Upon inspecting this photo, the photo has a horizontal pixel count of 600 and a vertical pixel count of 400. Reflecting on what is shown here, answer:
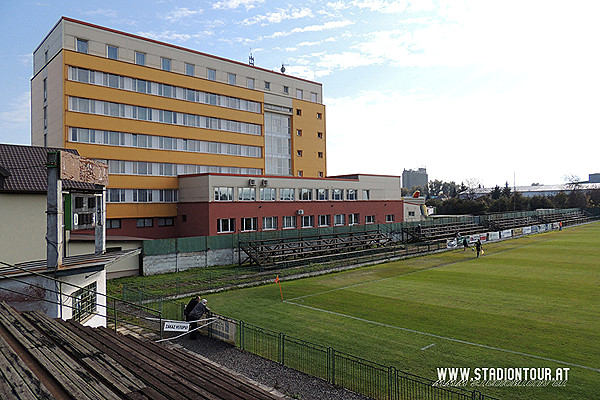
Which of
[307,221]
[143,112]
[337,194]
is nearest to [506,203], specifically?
[337,194]

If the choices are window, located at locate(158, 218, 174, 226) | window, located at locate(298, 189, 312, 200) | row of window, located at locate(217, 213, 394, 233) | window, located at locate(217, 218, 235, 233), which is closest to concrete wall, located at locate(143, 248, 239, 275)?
window, located at locate(217, 218, 235, 233)

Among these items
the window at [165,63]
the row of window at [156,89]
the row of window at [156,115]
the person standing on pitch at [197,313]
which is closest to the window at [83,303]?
the person standing on pitch at [197,313]

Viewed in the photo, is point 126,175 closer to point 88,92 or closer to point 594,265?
→ point 88,92

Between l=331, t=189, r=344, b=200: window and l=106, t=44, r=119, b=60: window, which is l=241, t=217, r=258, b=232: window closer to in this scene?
l=331, t=189, r=344, b=200: window

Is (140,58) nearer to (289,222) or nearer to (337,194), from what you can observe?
(289,222)

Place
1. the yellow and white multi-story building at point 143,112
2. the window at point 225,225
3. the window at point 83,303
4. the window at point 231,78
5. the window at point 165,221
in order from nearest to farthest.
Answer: the window at point 83,303, the yellow and white multi-story building at point 143,112, the window at point 225,225, the window at point 165,221, the window at point 231,78

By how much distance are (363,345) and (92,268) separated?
10.4 metres

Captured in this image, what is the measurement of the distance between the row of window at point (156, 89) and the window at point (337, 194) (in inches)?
613

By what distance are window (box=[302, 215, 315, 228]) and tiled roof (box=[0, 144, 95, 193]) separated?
91.2 ft

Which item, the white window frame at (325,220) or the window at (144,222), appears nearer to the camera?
the window at (144,222)

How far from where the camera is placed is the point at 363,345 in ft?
51.1

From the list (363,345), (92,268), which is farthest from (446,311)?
(92,268)

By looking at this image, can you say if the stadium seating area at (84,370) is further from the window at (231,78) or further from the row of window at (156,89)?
the window at (231,78)

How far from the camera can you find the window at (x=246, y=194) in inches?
1668
